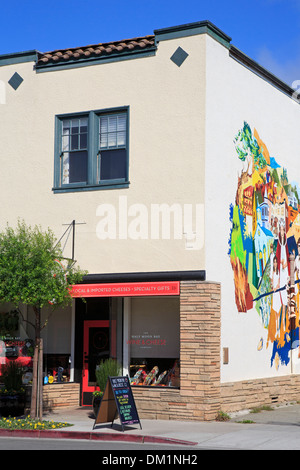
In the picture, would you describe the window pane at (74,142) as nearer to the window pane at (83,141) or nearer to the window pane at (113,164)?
the window pane at (83,141)

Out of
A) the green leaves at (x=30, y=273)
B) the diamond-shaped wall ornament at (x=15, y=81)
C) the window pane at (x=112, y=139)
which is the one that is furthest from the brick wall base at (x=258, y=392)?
the diamond-shaped wall ornament at (x=15, y=81)

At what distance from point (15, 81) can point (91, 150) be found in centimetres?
318

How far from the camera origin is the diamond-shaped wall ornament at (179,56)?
17.8 meters

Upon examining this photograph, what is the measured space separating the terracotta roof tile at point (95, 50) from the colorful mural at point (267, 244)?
3.41 meters

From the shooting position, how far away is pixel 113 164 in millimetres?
18703

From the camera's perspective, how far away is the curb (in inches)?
539

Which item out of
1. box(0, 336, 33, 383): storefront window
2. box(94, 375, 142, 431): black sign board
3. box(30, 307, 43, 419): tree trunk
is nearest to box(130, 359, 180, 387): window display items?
box(94, 375, 142, 431): black sign board

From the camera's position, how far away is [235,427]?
15.4m

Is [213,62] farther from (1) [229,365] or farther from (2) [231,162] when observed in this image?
(1) [229,365]

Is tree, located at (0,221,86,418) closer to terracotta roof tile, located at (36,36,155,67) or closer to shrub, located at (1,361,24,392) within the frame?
shrub, located at (1,361,24,392)

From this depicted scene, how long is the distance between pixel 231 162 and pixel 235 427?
6718 mm

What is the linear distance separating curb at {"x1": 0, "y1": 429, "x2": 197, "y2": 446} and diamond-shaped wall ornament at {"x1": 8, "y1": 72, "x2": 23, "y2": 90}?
375 inches

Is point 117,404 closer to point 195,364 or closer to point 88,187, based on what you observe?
point 195,364
